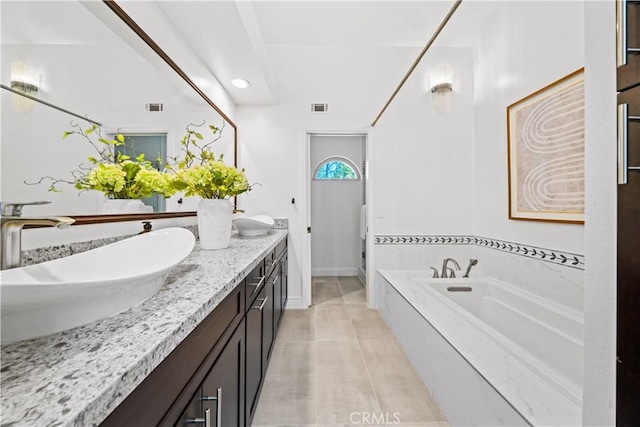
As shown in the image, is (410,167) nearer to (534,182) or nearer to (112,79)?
(534,182)

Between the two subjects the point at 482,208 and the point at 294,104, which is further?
the point at 294,104

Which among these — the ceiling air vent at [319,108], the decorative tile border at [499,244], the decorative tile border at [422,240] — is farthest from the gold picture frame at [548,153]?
the ceiling air vent at [319,108]

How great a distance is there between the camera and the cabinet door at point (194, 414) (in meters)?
0.63

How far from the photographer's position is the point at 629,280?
59 cm

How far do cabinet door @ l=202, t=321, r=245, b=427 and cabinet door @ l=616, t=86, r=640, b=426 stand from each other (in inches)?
40.5

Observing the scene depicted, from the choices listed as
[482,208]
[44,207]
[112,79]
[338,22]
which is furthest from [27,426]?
[482,208]

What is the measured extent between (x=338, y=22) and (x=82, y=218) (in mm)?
2398

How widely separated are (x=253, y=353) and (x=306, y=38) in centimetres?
269

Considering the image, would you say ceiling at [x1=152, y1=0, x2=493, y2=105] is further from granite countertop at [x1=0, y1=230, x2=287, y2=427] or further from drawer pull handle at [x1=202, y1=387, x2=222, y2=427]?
drawer pull handle at [x1=202, y1=387, x2=222, y2=427]

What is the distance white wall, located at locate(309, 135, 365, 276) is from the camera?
460cm

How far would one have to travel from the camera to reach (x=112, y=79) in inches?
48.1

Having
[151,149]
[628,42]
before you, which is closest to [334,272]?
[151,149]

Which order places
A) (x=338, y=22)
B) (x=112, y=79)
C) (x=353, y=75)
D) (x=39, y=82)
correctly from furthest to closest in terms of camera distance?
1. (x=353, y=75)
2. (x=338, y=22)
3. (x=112, y=79)
4. (x=39, y=82)

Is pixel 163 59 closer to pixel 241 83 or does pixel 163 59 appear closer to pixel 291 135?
pixel 241 83
